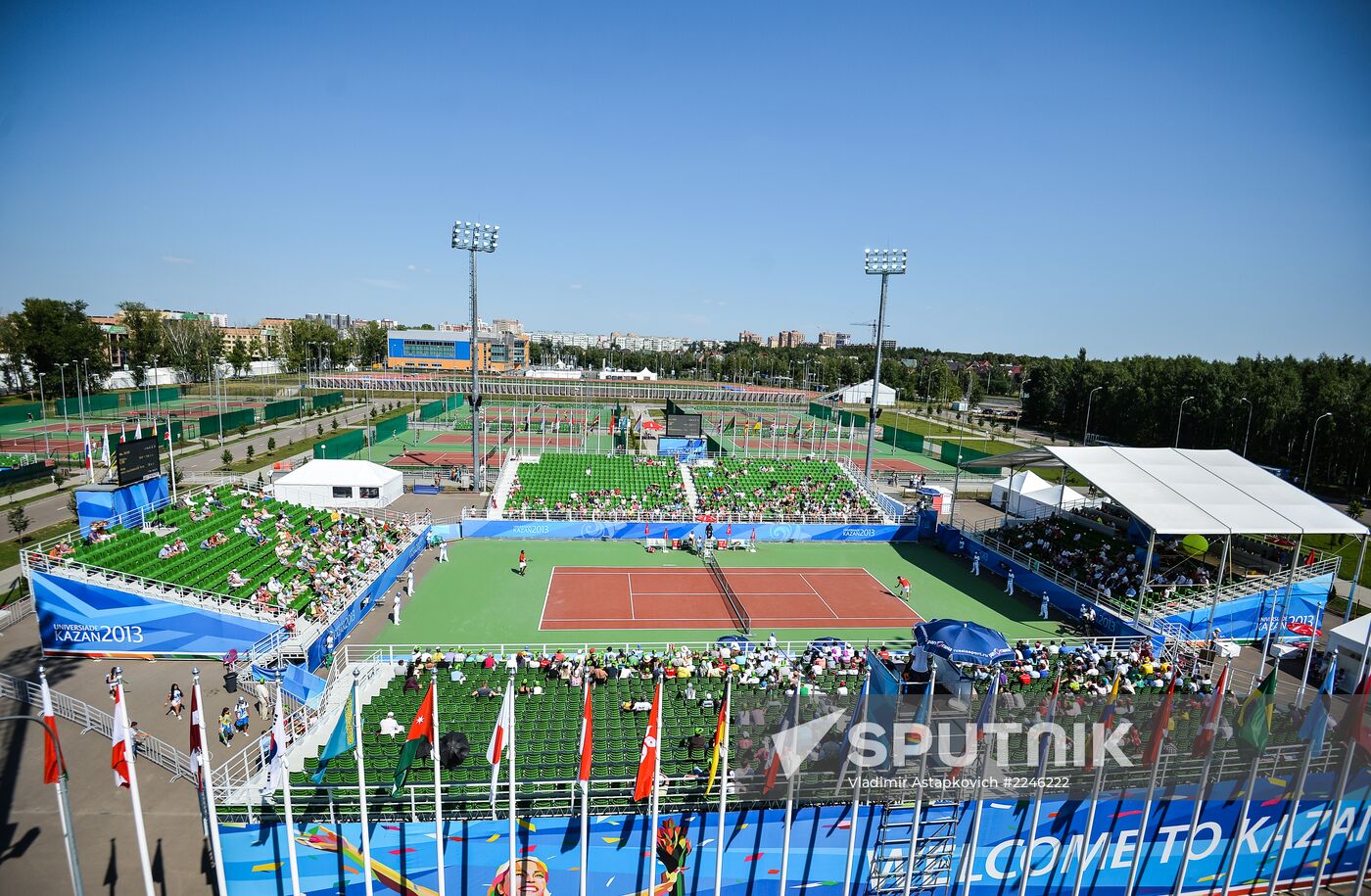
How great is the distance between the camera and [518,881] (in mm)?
11641

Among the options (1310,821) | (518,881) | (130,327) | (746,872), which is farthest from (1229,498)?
(130,327)

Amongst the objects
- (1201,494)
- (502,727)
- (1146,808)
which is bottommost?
(1146,808)

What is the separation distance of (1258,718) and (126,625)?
28.2m

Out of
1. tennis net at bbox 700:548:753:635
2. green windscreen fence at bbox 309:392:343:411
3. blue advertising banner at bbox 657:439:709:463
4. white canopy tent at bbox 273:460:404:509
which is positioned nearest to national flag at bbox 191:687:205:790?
tennis net at bbox 700:548:753:635

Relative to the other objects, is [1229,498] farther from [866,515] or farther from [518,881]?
[518,881]

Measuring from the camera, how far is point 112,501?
75.5 feet

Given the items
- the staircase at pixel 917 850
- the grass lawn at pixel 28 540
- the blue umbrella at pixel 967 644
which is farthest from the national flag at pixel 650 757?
the grass lawn at pixel 28 540

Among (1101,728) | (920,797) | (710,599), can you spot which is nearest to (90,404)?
(710,599)

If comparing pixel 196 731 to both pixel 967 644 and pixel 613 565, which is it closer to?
pixel 967 644

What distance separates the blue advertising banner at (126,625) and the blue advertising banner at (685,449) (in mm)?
27574

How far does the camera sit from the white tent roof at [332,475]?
36.5m

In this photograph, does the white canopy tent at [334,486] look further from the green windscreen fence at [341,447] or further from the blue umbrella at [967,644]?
the blue umbrella at [967,644]

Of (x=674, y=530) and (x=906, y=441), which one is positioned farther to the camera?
(x=906, y=441)

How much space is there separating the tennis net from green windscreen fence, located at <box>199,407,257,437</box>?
148 feet
